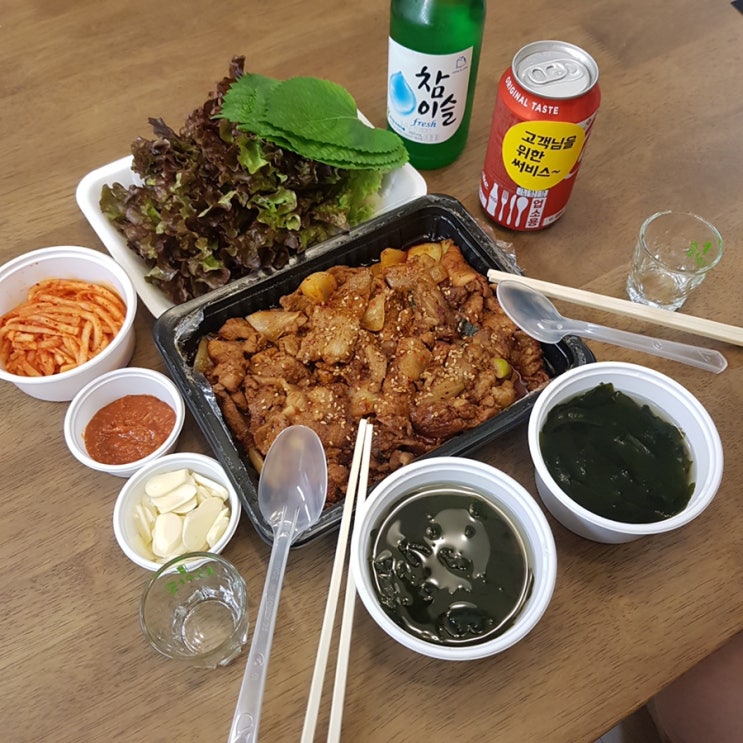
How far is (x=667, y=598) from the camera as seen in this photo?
1.21 meters

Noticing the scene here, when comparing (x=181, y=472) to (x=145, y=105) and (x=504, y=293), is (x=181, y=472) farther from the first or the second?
(x=145, y=105)

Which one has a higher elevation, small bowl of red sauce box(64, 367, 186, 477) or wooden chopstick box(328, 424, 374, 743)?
wooden chopstick box(328, 424, 374, 743)

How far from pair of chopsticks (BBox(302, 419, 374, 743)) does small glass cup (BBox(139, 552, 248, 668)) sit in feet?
0.60

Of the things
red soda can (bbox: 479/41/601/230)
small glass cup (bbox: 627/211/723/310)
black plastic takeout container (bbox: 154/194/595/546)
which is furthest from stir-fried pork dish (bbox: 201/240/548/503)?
small glass cup (bbox: 627/211/723/310)

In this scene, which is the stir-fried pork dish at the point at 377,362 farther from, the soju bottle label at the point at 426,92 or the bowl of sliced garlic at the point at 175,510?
the soju bottle label at the point at 426,92

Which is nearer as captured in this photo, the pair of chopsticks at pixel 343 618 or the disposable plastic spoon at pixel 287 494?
the pair of chopsticks at pixel 343 618

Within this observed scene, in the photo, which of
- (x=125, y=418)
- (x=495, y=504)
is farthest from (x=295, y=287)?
(x=495, y=504)

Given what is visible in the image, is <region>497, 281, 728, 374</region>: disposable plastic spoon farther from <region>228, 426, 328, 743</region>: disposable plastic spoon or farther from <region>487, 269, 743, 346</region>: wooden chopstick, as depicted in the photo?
<region>228, 426, 328, 743</region>: disposable plastic spoon

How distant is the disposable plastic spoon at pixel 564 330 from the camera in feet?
4.36

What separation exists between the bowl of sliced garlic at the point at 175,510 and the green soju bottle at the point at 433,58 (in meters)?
0.94

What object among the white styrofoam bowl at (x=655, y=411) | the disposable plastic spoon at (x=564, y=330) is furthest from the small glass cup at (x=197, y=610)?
the disposable plastic spoon at (x=564, y=330)

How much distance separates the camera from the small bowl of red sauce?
1295mm

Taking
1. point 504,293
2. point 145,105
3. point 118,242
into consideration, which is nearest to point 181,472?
point 118,242

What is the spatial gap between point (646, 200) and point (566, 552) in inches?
38.7
